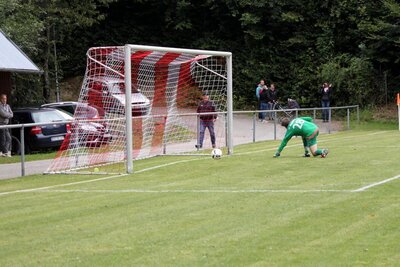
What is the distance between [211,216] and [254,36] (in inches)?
1384

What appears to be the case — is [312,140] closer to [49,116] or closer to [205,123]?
[205,123]

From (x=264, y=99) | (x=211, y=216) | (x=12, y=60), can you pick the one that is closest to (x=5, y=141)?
(x=12, y=60)

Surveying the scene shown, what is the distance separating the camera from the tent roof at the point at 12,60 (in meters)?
27.6

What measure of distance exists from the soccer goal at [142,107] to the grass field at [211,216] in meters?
1.69

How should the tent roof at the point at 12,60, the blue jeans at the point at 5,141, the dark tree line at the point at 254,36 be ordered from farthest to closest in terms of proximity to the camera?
the dark tree line at the point at 254,36
the tent roof at the point at 12,60
the blue jeans at the point at 5,141

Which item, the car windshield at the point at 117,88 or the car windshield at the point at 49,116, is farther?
the car windshield at the point at 49,116

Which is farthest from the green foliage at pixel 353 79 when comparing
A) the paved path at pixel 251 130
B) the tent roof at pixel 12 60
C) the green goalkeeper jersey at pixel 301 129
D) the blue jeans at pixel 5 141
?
the blue jeans at pixel 5 141

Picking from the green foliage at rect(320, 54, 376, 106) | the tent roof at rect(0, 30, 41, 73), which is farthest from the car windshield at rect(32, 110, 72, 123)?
the green foliage at rect(320, 54, 376, 106)

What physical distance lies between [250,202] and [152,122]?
9.94m

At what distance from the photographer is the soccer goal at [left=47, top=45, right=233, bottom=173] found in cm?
1922

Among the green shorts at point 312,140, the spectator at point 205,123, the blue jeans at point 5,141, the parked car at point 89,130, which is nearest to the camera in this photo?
the parked car at point 89,130

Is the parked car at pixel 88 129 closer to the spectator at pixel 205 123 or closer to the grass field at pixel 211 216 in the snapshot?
the grass field at pixel 211 216

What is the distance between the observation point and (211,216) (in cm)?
1116

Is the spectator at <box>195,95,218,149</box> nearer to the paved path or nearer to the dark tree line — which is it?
the paved path
